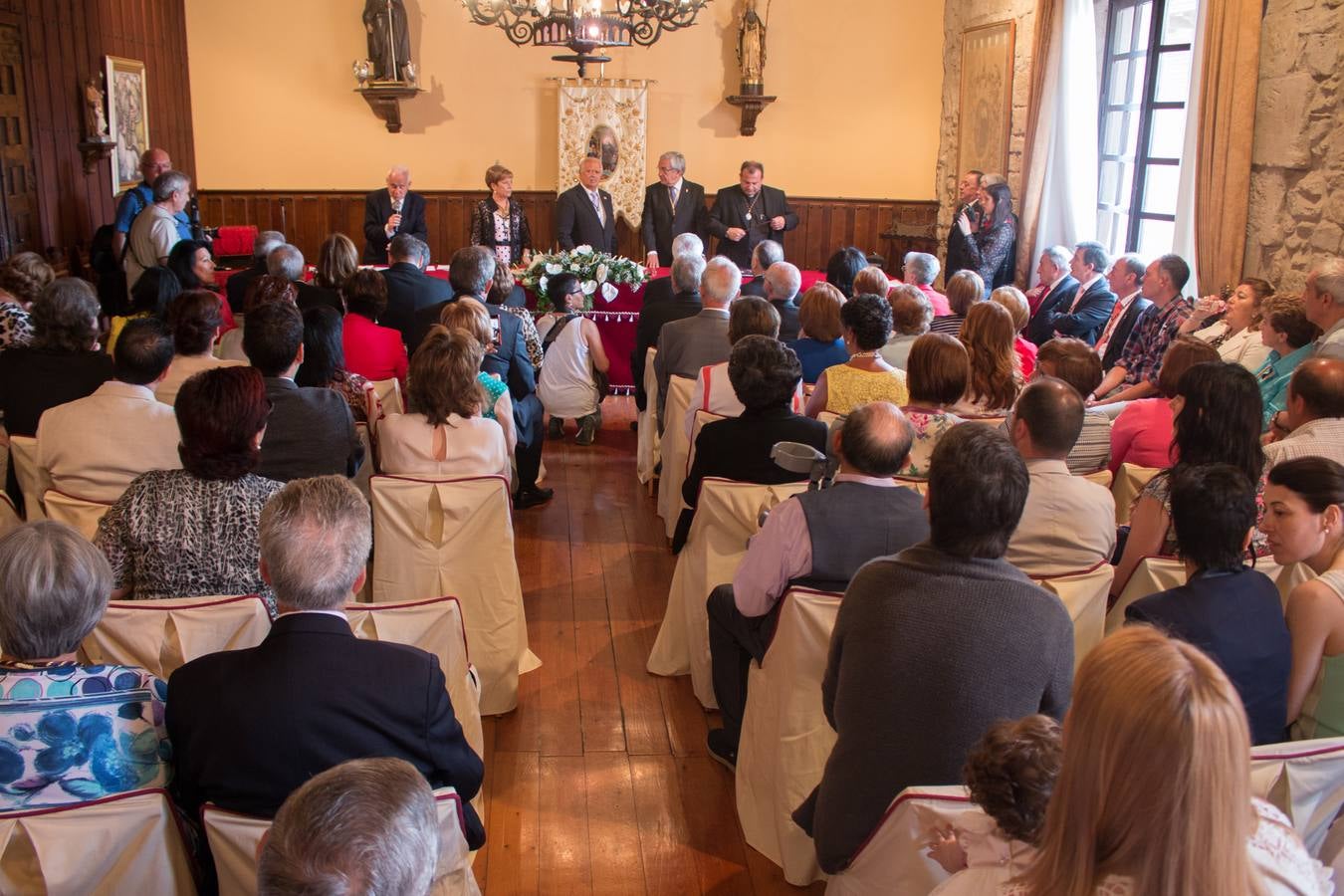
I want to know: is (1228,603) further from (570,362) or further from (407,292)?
(570,362)

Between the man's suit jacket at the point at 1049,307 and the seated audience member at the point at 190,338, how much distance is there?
4.72 m

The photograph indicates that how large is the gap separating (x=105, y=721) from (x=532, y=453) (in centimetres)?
367

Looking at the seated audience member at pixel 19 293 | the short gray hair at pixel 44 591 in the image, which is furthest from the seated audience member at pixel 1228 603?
the seated audience member at pixel 19 293

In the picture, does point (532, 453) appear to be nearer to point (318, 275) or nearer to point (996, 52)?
point (318, 275)

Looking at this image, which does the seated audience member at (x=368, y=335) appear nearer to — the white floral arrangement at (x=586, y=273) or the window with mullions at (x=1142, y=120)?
the white floral arrangement at (x=586, y=273)

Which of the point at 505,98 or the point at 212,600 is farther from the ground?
the point at 505,98

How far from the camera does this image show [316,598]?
2.03m

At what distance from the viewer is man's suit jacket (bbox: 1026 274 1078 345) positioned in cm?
685

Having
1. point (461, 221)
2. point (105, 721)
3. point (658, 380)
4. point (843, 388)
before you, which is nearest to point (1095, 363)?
point (843, 388)

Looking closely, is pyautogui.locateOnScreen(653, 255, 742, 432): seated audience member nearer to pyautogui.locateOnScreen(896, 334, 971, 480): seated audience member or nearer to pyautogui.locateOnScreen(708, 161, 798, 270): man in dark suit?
pyautogui.locateOnScreen(896, 334, 971, 480): seated audience member

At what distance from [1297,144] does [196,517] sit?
532cm

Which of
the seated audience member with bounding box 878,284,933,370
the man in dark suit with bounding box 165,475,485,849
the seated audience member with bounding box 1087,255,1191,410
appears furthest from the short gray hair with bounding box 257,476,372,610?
the seated audience member with bounding box 1087,255,1191,410

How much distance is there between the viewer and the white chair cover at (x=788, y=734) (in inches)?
107

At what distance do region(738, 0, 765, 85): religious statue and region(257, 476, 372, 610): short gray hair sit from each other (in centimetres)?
914
